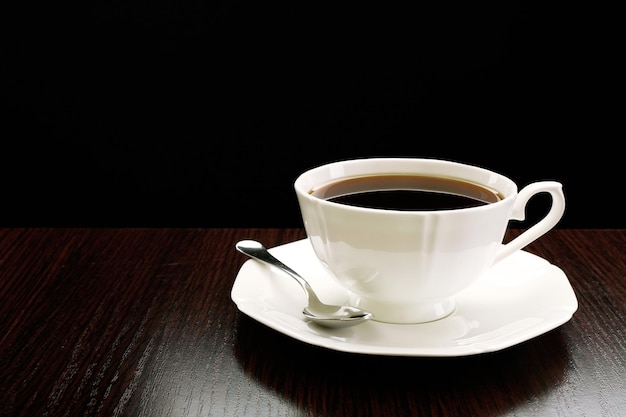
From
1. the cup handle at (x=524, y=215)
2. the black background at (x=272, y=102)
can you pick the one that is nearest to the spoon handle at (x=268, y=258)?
the cup handle at (x=524, y=215)

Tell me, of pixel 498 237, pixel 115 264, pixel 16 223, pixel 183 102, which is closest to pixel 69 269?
pixel 115 264

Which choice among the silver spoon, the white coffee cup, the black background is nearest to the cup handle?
the white coffee cup

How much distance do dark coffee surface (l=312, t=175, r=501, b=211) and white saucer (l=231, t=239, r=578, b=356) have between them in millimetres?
83

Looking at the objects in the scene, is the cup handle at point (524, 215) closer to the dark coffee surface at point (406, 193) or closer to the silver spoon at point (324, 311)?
the dark coffee surface at point (406, 193)

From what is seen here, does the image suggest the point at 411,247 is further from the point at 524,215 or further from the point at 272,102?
the point at 272,102

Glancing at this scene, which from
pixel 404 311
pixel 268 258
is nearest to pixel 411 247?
pixel 404 311

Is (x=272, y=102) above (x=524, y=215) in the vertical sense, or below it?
below

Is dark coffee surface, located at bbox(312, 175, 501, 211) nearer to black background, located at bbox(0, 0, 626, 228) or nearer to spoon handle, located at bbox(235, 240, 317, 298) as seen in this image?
spoon handle, located at bbox(235, 240, 317, 298)

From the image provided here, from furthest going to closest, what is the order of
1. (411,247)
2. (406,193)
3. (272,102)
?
1. (272,102)
2. (406,193)
3. (411,247)

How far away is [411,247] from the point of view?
1.65ft

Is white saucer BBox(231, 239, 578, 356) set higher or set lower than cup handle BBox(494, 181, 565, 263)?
lower

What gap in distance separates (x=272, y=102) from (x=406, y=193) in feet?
2.64

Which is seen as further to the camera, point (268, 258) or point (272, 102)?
point (272, 102)

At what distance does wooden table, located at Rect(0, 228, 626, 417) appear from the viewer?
46 cm
